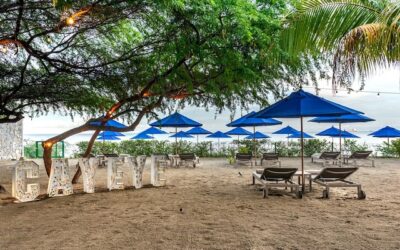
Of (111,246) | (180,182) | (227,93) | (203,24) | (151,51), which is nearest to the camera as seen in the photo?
(111,246)

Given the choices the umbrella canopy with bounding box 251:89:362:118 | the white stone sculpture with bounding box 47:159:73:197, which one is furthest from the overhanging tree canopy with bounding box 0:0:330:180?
the white stone sculpture with bounding box 47:159:73:197

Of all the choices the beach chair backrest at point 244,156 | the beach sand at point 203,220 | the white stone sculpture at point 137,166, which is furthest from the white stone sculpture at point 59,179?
the beach chair backrest at point 244,156

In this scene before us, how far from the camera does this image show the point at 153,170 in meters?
10.6

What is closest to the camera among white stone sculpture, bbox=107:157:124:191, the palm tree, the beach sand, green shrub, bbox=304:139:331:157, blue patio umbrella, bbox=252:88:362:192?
the beach sand

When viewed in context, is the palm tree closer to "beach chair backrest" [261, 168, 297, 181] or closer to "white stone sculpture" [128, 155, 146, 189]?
"beach chair backrest" [261, 168, 297, 181]

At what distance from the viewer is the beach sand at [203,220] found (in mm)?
4844

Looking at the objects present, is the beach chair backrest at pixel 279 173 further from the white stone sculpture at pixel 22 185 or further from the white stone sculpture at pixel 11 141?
the white stone sculpture at pixel 11 141

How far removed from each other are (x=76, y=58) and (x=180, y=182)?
4.94 meters

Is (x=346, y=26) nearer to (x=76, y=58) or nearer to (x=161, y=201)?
(x=161, y=201)

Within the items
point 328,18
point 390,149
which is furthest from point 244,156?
point 390,149

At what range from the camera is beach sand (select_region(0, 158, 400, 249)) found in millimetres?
4844

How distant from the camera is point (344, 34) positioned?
5938mm

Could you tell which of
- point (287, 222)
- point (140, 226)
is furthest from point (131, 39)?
point (287, 222)

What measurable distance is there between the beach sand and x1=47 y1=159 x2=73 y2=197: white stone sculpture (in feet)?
0.90
